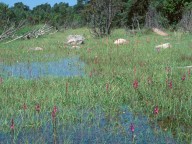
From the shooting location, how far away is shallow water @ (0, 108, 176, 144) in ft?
18.8

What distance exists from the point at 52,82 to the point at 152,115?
141 inches

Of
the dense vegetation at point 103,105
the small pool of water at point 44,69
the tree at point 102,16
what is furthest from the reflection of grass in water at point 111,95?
the tree at point 102,16

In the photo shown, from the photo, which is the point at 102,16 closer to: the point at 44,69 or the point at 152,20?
the point at 152,20

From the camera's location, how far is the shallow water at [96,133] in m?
5.74

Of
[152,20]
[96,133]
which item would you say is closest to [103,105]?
[96,133]

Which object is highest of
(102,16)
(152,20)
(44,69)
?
(102,16)

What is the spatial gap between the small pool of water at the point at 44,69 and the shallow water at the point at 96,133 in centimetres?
461

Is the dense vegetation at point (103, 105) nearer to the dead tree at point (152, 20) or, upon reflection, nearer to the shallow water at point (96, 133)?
the shallow water at point (96, 133)

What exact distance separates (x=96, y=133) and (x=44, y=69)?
22.6 ft

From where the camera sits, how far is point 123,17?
3784 centimetres

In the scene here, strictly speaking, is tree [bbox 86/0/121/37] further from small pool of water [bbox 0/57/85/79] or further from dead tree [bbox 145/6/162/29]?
small pool of water [bbox 0/57/85/79]

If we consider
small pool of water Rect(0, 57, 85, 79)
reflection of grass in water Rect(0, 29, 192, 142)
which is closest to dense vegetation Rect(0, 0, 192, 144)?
reflection of grass in water Rect(0, 29, 192, 142)

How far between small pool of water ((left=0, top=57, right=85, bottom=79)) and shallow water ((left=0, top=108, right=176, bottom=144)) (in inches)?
182

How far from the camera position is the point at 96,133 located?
19.9ft
